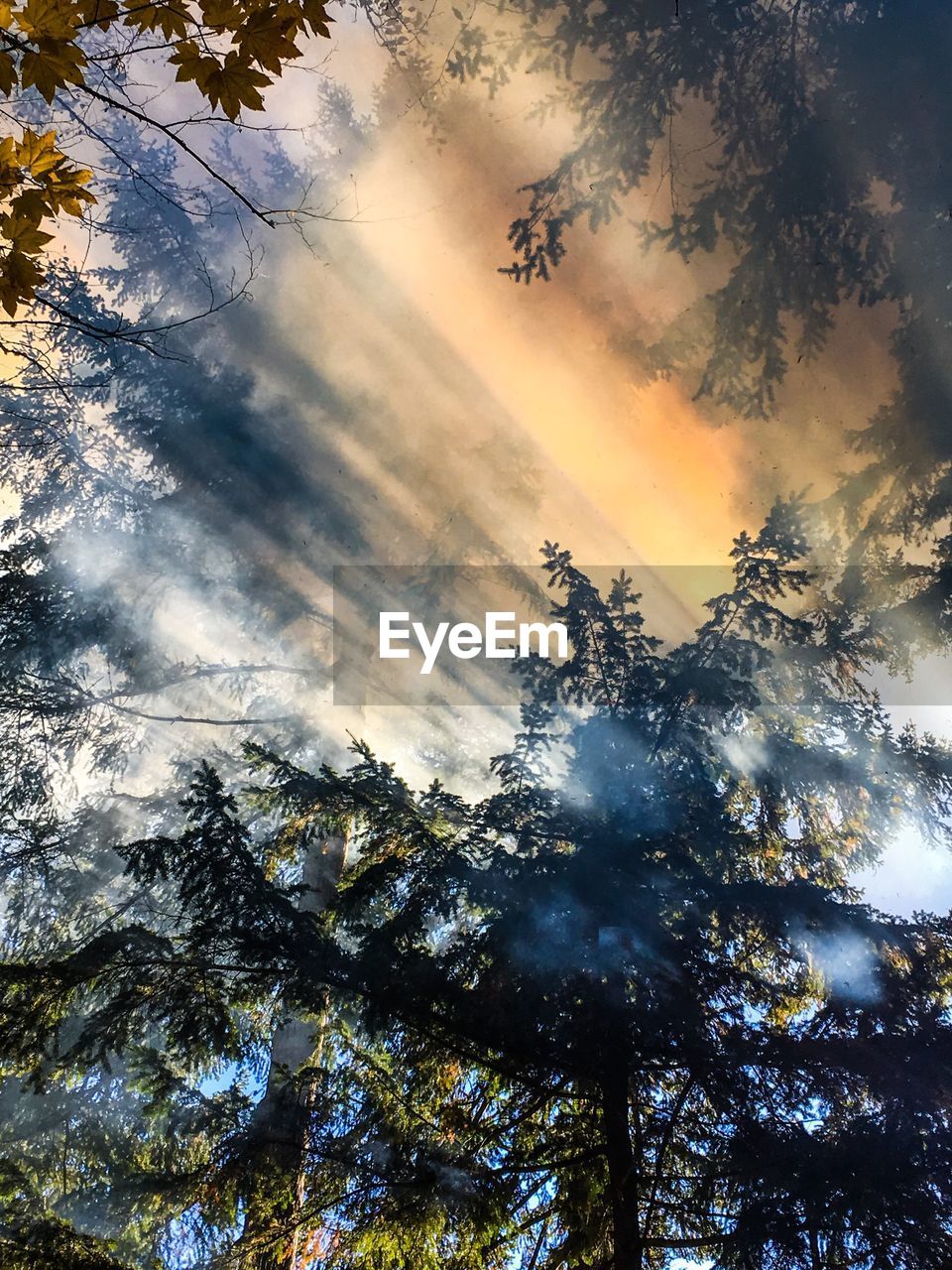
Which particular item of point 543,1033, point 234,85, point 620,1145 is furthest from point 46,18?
point 620,1145

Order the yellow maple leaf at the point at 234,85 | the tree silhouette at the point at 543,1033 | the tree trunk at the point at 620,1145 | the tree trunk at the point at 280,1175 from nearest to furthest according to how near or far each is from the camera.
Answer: the yellow maple leaf at the point at 234,85, the tree silhouette at the point at 543,1033, the tree trunk at the point at 620,1145, the tree trunk at the point at 280,1175

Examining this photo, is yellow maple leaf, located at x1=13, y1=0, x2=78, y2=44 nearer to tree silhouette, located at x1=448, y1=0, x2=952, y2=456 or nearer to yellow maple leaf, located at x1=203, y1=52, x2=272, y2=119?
yellow maple leaf, located at x1=203, y1=52, x2=272, y2=119

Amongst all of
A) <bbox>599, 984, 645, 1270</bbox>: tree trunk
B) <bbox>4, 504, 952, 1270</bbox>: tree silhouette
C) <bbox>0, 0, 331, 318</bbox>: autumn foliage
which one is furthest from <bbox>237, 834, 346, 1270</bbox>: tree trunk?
<bbox>0, 0, 331, 318</bbox>: autumn foliage

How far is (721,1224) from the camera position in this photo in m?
3.56

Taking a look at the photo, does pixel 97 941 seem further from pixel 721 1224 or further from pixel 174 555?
pixel 174 555

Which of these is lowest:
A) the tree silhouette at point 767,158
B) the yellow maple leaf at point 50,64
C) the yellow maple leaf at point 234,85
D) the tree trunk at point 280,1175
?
the tree trunk at point 280,1175

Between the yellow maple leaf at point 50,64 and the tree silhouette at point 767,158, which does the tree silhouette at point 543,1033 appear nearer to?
the yellow maple leaf at point 50,64

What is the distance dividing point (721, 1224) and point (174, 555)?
9.36 metres

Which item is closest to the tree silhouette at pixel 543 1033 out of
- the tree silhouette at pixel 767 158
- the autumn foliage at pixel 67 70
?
the autumn foliage at pixel 67 70

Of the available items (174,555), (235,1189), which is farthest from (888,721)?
(174,555)

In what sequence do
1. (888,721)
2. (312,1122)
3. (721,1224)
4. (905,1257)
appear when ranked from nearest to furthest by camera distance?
(905,1257) → (721,1224) → (312,1122) → (888,721)

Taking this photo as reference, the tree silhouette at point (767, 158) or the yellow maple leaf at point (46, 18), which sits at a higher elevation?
the tree silhouette at point (767, 158)

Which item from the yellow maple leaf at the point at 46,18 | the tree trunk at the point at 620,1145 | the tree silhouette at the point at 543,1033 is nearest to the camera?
the yellow maple leaf at the point at 46,18

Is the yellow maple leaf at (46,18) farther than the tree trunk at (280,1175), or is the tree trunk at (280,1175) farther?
the tree trunk at (280,1175)
